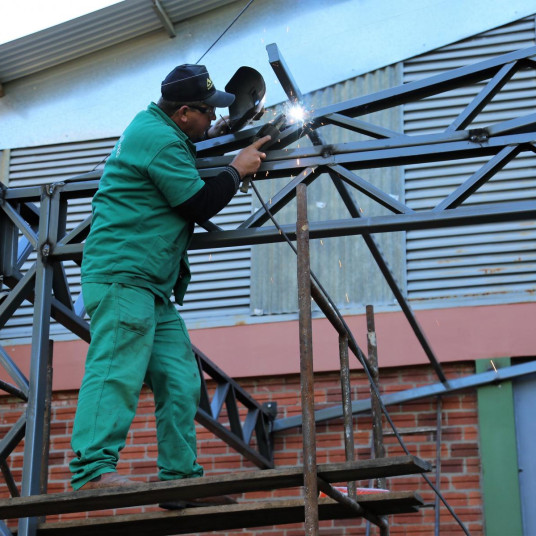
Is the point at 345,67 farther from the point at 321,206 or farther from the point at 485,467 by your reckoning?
the point at 485,467

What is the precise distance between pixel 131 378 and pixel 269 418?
3.99 metres

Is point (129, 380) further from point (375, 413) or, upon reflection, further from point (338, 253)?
point (338, 253)

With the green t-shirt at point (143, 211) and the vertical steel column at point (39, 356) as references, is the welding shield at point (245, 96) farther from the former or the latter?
the vertical steel column at point (39, 356)

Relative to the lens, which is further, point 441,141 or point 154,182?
point 441,141

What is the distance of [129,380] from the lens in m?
5.27

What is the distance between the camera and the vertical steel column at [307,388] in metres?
4.54

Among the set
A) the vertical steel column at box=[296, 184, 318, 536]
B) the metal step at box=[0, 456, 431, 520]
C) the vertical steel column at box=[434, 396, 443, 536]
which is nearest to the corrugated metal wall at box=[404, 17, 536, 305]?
the vertical steel column at box=[434, 396, 443, 536]

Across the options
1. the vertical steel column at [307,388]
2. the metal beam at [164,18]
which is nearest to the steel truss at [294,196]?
the vertical steel column at [307,388]

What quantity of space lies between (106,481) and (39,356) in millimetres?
1418

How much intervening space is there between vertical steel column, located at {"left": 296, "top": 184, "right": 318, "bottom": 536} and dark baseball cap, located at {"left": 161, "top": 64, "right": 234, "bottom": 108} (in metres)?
1.23

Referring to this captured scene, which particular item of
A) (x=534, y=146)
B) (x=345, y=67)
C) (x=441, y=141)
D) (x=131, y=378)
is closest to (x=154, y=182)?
(x=131, y=378)

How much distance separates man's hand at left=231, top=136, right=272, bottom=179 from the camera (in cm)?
600

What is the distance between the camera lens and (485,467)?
8.55 metres

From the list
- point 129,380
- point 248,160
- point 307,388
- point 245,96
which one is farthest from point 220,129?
point 307,388
